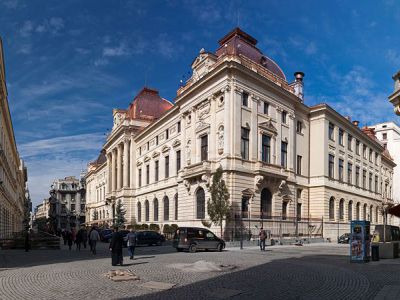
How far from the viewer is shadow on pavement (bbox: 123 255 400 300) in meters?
10.9

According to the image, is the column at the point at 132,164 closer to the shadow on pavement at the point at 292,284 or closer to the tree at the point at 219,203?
the tree at the point at 219,203

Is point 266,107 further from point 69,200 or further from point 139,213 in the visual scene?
point 69,200

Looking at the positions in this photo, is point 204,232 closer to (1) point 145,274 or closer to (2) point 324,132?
(1) point 145,274

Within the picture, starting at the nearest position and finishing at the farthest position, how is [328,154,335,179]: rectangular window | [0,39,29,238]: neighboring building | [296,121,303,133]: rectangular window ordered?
1. [0,39,29,238]: neighboring building
2. [296,121,303,133]: rectangular window
3. [328,154,335,179]: rectangular window

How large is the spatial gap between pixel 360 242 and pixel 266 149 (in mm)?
21914

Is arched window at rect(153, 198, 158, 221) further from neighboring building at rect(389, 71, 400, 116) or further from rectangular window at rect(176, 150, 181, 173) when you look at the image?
neighboring building at rect(389, 71, 400, 116)

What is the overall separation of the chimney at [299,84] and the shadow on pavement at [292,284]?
34.4 metres

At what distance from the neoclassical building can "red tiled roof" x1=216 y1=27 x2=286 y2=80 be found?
0.16m

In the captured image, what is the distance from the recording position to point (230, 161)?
121 feet

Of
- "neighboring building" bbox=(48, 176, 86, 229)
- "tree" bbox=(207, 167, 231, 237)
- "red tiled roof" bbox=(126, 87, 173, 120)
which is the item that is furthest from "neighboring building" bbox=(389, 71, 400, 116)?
"neighboring building" bbox=(48, 176, 86, 229)

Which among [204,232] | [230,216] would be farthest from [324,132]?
[204,232]

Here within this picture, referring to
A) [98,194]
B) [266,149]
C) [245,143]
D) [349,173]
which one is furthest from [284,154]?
[98,194]

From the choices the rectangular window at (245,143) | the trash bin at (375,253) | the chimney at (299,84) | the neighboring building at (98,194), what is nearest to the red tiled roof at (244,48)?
the chimney at (299,84)

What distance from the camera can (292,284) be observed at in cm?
1276
